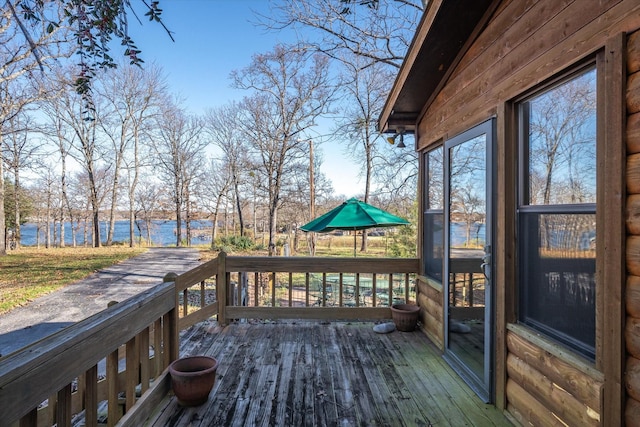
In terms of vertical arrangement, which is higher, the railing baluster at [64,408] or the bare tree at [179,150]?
the bare tree at [179,150]

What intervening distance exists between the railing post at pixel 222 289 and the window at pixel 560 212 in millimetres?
3314

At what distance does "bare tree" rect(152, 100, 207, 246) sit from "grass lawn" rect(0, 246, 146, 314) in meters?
6.48

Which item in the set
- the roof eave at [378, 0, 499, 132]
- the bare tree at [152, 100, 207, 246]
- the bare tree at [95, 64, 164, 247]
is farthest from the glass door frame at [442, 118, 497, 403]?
the bare tree at [152, 100, 207, 246]

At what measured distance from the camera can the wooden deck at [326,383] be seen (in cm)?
247

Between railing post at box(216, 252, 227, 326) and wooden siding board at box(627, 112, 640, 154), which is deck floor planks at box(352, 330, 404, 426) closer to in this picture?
railing post at box(216, 252, 227, 326)

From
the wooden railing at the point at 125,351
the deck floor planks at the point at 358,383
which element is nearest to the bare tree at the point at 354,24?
the wooden railing at the point at 125,351

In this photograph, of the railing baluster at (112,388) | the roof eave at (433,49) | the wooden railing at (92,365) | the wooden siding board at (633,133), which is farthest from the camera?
the roof eave at (433,49)

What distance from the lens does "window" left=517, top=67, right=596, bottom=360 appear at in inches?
68.3

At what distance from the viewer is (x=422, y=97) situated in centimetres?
391

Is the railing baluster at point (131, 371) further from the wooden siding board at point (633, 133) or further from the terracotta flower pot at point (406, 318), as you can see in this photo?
the terracotta flower pot at point (406, 318)

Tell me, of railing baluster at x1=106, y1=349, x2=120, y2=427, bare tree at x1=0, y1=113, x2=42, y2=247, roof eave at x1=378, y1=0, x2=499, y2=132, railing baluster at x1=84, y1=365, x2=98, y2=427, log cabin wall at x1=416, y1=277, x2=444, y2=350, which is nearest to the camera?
railing baluster at x1=84, y1=365, x2=98, y2=427

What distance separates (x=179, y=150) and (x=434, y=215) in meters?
17.9

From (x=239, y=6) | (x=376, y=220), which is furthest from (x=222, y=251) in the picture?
(x=239, y=6)

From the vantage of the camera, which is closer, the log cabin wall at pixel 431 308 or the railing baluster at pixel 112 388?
the railing baluster at pixel 112 388
